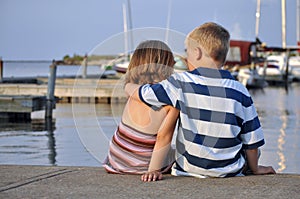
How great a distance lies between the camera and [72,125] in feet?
54.1

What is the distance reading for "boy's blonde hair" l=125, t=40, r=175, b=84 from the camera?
502cm

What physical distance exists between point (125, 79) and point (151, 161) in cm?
70

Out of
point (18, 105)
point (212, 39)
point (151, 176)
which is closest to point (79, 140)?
point (18, 105)

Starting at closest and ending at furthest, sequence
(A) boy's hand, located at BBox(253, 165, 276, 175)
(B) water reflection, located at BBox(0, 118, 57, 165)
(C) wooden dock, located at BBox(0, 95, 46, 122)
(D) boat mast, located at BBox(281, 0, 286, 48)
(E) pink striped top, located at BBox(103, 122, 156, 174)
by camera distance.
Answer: (E) pink striped top, located at BBox(103, 122, 156, 174) → (A) boy's hand, located at BBox(253, 165, 276, 175) → (B) water reflection, located at BBox(0, 118, 57, 165) → (C) wooden dock, located at BBox(0, 95, 46, 122) → (D) boat mast, located at BBox(281, 0, 286, 48)

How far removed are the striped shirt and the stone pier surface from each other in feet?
0.60

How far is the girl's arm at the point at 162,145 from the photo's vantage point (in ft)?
16.0

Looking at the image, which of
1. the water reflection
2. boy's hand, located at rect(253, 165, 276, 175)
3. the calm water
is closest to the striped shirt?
boy's hand, located at rect(253, 165, 276, 175)

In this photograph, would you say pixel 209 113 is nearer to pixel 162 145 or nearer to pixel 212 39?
pixel 162 145

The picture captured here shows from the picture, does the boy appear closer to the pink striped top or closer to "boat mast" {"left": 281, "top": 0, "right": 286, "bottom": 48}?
the pink striped top

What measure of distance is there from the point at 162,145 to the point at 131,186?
41cm

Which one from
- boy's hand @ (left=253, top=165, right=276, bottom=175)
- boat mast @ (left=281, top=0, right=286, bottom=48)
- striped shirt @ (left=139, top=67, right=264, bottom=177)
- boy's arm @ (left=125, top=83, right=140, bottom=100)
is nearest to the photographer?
striped shirt @ (left=139, top=67, right=264, bottom=177)

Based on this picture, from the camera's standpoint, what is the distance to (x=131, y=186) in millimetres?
4711

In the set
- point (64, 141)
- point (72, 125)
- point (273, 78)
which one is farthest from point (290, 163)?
point (273, 78)

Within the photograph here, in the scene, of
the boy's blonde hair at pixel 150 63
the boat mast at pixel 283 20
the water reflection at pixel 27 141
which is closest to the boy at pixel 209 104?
the boy's blonde hair at pixel 150 63
